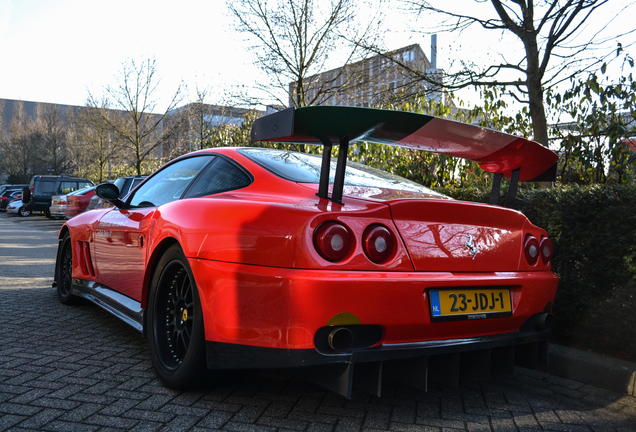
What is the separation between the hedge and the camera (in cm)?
357

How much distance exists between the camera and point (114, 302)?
12.2 feet

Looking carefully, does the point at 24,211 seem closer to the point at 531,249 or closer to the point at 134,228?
the point at 134,228

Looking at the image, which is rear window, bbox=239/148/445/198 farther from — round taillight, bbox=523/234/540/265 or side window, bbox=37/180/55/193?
side window, bbox=37/180/55/193

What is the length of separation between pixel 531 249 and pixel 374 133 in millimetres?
Answer: 1105

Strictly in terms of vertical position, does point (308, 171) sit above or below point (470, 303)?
above

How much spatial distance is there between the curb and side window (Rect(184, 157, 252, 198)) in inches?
91.9

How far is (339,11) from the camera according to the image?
47.2ft

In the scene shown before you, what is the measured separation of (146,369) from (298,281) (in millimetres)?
1542

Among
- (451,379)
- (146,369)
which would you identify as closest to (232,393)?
→ (146,369)

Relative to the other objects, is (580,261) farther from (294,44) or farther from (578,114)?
(294,44)

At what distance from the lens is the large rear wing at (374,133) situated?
230 cm

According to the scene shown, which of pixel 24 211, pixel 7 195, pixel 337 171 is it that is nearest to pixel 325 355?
pixel 337 171

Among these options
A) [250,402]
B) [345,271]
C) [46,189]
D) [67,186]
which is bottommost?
[250,402]

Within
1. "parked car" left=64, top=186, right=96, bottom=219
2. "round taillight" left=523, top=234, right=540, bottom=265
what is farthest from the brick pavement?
"parked car" left=64, top=186, right=96, bottom=219
